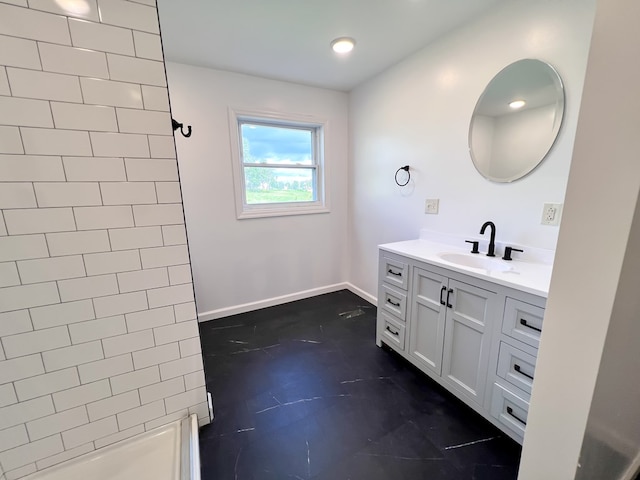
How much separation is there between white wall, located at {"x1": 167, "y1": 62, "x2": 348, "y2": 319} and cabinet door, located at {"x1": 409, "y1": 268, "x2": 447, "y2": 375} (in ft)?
5.13

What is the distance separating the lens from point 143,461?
1283 millimetres

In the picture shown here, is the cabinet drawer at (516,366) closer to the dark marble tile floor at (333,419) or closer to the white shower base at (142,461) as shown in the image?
the dark marble tile floor at (333,419)

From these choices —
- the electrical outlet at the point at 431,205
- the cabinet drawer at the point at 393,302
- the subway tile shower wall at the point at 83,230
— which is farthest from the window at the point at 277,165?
the subway tile shower wall at the point at 83,230

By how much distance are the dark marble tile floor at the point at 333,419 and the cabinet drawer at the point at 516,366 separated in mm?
372

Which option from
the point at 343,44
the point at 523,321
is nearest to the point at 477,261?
the point at 523,321

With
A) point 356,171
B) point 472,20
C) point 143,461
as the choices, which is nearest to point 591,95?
point 472,20

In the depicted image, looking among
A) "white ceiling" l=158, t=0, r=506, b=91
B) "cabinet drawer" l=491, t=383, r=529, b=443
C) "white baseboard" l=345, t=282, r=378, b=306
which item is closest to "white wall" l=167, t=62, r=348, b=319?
"white baseboard" l=345, t=282, r=378, b=306

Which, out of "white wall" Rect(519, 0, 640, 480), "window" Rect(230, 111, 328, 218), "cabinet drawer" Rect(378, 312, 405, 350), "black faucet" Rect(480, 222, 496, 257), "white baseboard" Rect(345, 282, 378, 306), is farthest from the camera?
"white baseboard" Rect(345, 282, 378, 306)

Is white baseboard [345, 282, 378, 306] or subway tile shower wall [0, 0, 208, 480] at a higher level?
subway tile shower wall [0, 0, 208, 480]

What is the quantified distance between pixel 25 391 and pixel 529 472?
194 centimetres

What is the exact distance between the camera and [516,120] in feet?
5.40

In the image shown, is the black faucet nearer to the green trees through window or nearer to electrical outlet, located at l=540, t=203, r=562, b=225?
electrical outlet, located at l=540, t=203, r=562, b=225

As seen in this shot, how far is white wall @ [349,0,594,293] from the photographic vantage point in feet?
4.65

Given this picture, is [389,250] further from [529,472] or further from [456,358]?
[529,472]
